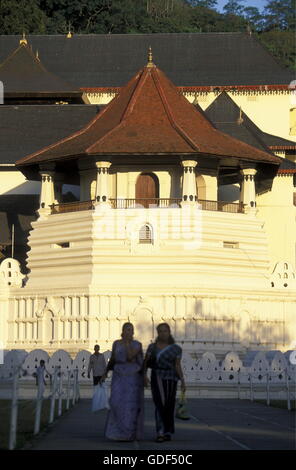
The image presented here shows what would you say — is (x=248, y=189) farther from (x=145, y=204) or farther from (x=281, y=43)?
(x=281, y=43)

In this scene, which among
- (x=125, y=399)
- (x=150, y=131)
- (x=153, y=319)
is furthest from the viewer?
(x=150, y=131)

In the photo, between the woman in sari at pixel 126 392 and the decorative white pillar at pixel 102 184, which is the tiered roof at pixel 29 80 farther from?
the woman in sari at pixel 126 392

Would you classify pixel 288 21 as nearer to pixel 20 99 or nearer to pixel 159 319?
pixel 20 99

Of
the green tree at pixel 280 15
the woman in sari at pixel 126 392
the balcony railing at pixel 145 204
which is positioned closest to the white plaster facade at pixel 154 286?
the balcony railing at pixel 145 204

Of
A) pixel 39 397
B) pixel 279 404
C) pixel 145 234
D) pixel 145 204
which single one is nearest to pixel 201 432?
pixel 39 397

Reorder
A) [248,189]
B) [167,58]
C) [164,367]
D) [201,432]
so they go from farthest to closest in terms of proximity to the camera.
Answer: [167,58] → [248,189] → [201,432] → [164,367]

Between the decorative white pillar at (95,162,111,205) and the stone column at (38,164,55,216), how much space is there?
285 centimetres

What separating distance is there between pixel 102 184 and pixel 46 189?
3433mm

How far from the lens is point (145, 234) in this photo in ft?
166

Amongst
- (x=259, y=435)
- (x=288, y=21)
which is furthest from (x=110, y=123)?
(x=288, y=21)

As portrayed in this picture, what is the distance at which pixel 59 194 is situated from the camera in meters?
55.1

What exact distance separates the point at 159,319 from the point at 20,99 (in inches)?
1096

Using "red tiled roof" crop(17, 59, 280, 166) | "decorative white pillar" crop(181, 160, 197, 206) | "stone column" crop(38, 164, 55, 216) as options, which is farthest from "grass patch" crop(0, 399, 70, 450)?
"stone column" crop(38, 164, 55, 216)

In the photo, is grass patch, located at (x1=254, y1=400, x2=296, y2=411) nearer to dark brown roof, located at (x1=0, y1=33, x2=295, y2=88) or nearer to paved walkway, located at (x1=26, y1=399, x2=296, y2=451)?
paved walkway, located at (x1=26, y1=399, x2=296, y2=451)
